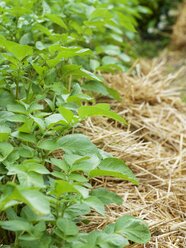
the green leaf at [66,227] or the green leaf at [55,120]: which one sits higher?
the green leaf at [55,120]

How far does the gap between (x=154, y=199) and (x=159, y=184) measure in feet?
0.31

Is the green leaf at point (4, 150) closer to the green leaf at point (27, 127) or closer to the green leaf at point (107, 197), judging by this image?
the green leaf at point (27, 127)

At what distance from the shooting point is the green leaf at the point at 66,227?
42.2 inches

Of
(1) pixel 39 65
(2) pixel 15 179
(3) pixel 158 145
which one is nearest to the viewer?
(2) pixel 15 179

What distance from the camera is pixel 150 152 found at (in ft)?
5.83

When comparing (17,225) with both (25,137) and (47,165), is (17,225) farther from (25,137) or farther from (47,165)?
(47,165)

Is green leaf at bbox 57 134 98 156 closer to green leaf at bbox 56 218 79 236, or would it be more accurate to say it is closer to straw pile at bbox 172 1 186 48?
green leaf at bbox 56 218 79 236

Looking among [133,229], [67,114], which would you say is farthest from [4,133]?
[133,229]

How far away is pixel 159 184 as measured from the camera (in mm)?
1633

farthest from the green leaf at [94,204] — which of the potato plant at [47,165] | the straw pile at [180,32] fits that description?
the straw pile at [180,32]

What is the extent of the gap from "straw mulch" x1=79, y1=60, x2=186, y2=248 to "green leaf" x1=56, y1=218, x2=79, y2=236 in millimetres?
235

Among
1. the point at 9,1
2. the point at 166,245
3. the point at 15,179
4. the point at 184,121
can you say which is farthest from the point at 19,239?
the point at 184,121

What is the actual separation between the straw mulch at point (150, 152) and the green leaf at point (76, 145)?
0.69 feet

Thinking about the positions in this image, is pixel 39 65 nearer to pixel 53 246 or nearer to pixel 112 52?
pixel 53 246
